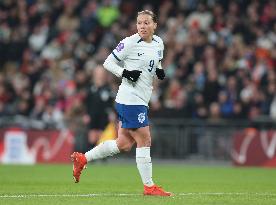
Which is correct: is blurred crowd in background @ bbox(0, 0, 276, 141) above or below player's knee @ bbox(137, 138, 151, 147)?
above

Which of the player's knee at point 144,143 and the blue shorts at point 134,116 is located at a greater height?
the blue shorts at point 134,116

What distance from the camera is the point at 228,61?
23.5m

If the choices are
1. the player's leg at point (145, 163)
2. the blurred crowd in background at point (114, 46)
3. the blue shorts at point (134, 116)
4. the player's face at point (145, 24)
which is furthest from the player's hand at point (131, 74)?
the blurred crowd in background at point (114, 46)

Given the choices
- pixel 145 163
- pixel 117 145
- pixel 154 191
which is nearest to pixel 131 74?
pixel 117 145

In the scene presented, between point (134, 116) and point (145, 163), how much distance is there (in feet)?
2.01

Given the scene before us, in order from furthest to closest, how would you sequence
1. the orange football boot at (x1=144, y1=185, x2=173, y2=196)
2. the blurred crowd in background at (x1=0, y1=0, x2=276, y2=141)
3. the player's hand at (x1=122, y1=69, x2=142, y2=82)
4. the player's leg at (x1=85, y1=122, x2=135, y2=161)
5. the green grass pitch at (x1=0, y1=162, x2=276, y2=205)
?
1. the blurred crowd in background at (x1=0, y1=0, x2=276, y2=141)
2. the player's leg at (x1=85, y1=122, x2=135, y2=161)
3. the player's hand at (x1=122, y1=69, x2=142, y2=82)
4. the orange football boot at (x1=144, y1=185, x2=173, y2=196)
5. the green grass pitch at (x1=0, y1=162, x2=276, y2=205)

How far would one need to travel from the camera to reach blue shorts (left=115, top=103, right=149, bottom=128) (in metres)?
11.1

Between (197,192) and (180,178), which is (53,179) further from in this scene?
(197,192)

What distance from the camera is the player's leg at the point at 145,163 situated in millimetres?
10945

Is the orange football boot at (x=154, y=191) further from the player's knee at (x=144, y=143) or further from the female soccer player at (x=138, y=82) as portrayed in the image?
the player's knee at (x=144, y=143)

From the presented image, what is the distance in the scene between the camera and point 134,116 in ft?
36.6

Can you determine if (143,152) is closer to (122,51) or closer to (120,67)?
(120,67)

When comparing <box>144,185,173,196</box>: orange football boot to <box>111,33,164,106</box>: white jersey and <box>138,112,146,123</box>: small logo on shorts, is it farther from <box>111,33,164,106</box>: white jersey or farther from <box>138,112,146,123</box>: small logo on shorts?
<box>111,33,164,106</box>: white jersey

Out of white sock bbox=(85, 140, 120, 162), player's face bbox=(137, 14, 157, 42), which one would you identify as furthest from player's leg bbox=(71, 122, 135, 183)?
player's face bbox=(137, 14, 157, 42)
